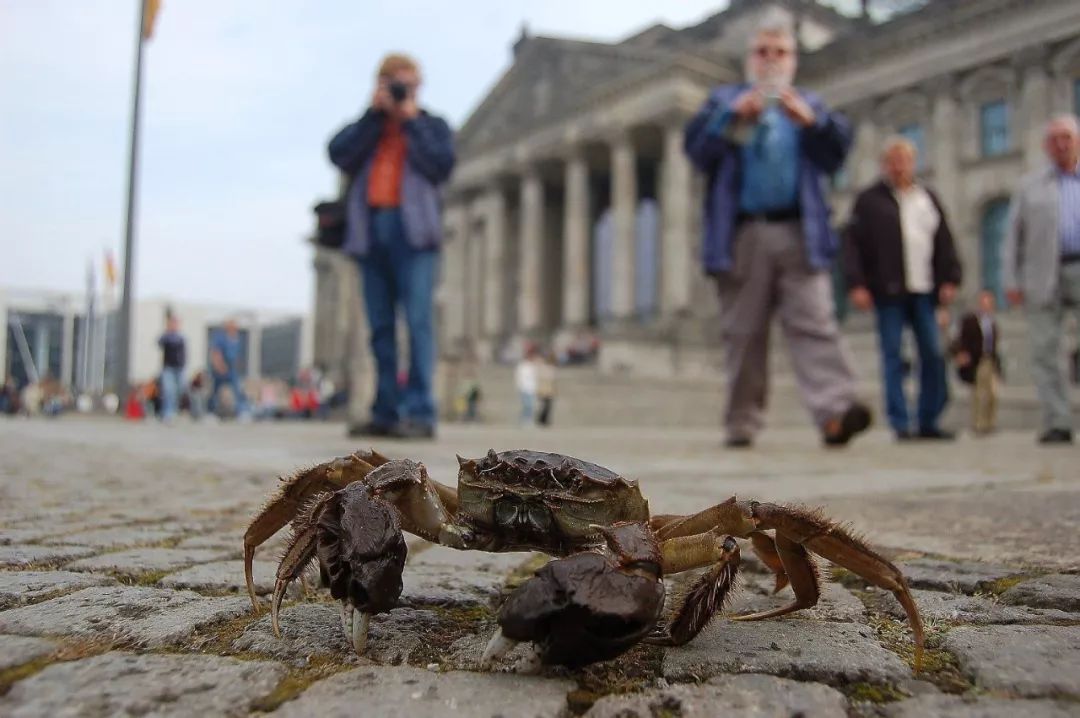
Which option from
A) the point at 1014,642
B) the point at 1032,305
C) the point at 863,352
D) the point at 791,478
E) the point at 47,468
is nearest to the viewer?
the point at 1014,642

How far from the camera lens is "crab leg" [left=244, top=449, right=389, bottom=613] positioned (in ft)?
5.12

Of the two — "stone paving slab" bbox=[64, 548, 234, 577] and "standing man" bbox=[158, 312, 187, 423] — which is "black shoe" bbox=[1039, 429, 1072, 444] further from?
"standing man" bbox=[158, 312, 187, 423]

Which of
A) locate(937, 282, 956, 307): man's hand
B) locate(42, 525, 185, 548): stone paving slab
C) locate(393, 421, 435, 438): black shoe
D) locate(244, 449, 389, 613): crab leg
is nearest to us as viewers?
locate(244, 449, 389, 613): crab leg

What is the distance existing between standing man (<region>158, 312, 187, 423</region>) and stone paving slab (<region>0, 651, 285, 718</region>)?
49.0 ft

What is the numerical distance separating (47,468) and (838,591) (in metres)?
4.32

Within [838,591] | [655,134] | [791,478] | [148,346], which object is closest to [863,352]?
[655,134]

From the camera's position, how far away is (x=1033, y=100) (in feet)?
81.7

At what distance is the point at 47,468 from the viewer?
15.7 ft

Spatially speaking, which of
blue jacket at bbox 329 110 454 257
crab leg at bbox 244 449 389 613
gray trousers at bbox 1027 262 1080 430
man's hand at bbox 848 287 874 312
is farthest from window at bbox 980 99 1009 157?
crab leg at bbox 244 449 389 613

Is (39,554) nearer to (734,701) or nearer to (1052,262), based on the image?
(734,701)

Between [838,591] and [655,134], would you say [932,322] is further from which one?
[655,134]

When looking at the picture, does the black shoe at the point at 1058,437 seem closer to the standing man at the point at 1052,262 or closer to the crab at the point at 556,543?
the standing man at the point at 1052,262

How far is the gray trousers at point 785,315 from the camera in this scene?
6273 mm

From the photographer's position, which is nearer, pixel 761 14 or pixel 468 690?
pixel 468 690
